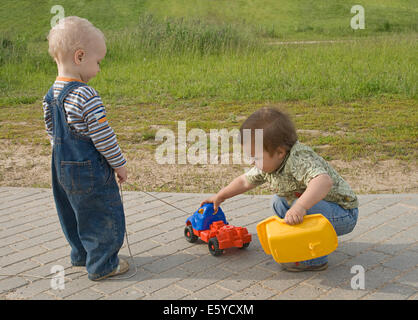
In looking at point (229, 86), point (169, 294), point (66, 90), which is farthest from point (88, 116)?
point (229, 86)

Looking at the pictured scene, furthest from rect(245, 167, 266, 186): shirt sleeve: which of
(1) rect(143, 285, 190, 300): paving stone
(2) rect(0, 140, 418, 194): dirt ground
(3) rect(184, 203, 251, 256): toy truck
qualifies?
(2) rect(0, 140, 418, 194): dirt ground

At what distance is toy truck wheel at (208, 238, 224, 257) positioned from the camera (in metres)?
3.55

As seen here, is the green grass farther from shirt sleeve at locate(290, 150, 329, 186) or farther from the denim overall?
the denim overall

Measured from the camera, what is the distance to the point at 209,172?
5754mm

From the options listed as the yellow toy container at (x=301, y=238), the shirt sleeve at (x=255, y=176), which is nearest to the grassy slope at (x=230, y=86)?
the shirt sleeve at (x=255, y=176)

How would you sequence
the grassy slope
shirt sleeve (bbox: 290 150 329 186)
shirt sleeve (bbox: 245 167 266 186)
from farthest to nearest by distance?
the grassy slope → shirt sleeve (bbox: 245 167 266 186) → shirt sleeve (bbox: 290 150 329 186)

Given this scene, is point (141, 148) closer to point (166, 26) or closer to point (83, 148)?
point (83, 148)

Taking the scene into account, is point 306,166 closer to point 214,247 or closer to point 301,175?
point 301,175

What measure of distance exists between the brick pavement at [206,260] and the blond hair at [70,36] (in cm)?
144

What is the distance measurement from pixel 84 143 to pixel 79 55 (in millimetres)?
509

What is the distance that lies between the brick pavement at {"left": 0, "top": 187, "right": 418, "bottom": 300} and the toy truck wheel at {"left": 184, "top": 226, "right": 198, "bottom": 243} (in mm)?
45

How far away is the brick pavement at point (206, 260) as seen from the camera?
309 cm

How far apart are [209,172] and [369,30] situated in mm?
19810
